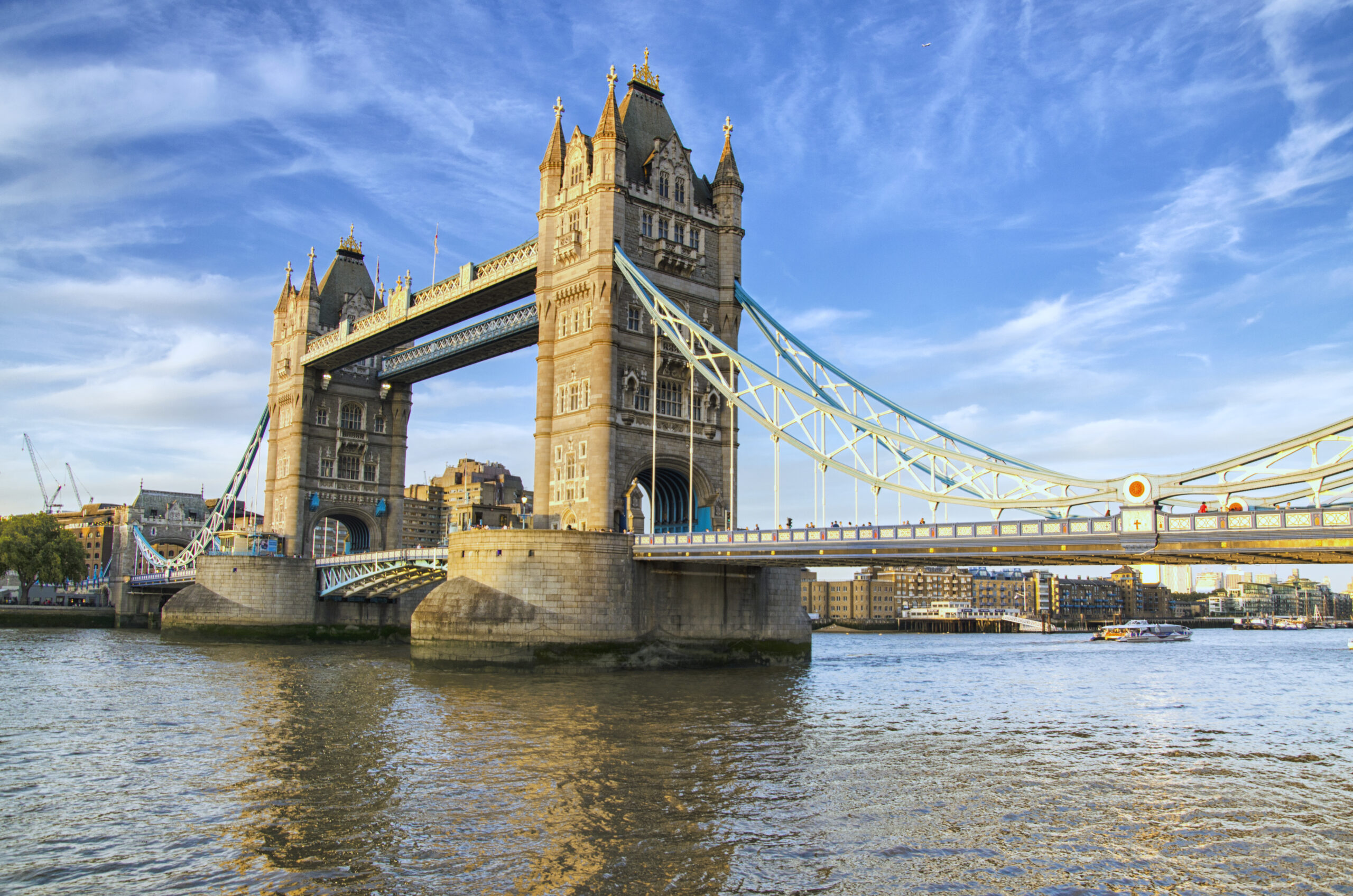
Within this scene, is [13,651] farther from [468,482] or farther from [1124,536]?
[468,482]

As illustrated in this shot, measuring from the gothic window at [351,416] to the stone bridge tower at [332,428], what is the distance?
0.05 metres

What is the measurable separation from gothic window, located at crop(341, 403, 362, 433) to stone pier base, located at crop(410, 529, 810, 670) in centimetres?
3186

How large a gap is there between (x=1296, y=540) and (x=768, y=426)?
16892 millimetres

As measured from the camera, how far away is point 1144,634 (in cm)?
10025

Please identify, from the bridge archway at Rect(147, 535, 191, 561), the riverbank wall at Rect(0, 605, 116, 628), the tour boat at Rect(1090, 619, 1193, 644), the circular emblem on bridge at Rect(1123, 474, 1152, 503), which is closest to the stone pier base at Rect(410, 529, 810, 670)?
the circular emblem on bridge at Rect(1123, 474, 1152, 503)

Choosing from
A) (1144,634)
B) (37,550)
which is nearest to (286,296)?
(37,550)

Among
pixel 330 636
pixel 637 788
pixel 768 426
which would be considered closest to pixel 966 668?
pixel 768 426

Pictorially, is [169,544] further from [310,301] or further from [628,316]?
[628,316]

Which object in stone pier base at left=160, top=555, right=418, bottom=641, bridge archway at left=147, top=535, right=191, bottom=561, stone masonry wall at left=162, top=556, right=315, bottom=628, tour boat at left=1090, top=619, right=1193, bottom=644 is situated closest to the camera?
stone pier base at left=160, top=555, right=418, bottom=641

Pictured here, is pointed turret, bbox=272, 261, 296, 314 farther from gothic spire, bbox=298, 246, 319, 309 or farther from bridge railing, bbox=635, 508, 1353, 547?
bridge railing, bbox=635, 508, 1353, 547

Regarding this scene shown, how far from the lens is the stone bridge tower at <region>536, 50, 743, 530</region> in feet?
143

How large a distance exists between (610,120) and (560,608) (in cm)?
2099

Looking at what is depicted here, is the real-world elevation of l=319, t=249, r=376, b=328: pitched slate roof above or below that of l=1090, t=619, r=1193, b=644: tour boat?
above

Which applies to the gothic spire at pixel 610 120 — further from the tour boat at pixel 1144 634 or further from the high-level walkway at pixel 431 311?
the tour boat at pixel 1144 634
